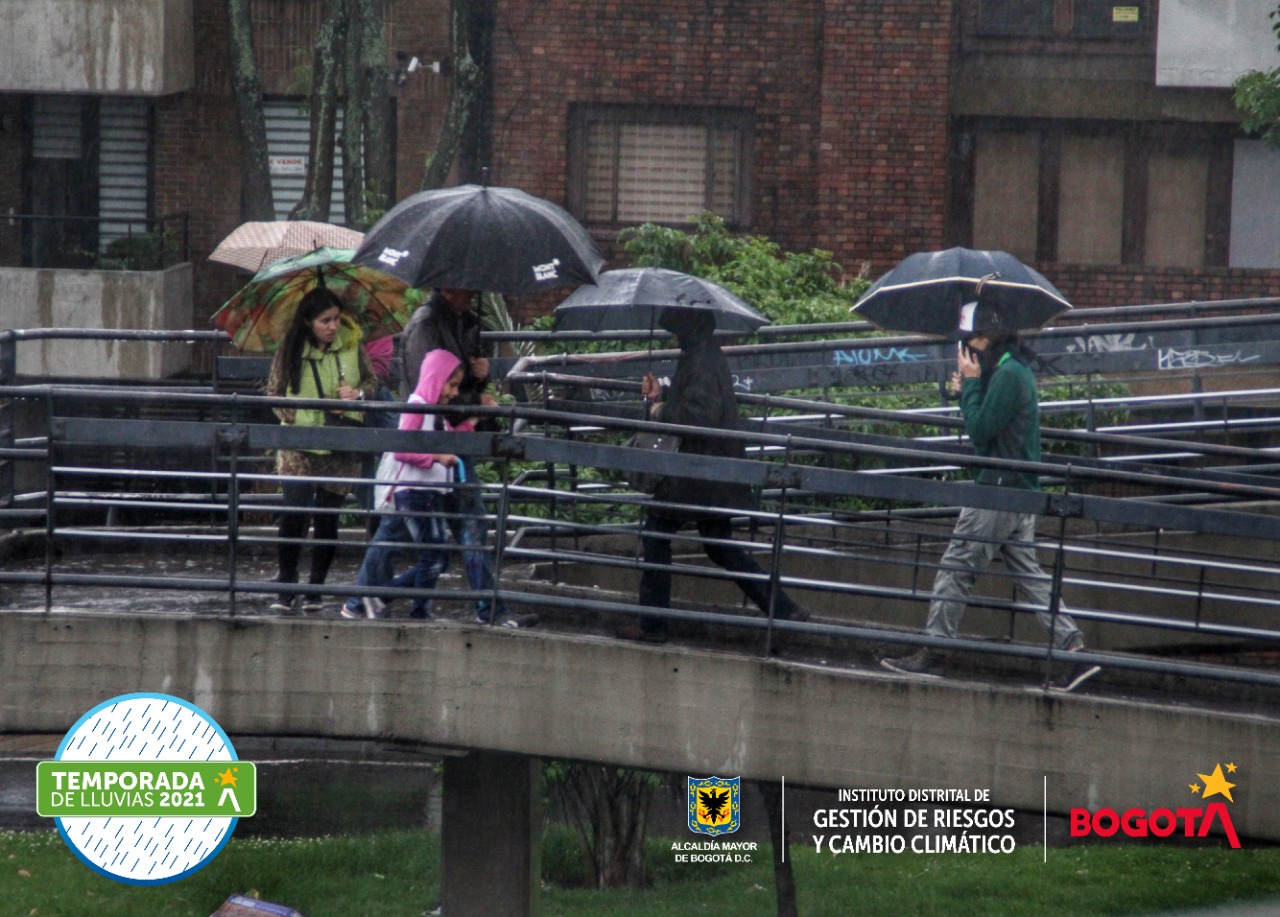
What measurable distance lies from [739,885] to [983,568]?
5085 millimetres

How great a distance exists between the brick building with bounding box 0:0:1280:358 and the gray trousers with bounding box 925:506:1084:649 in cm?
1022

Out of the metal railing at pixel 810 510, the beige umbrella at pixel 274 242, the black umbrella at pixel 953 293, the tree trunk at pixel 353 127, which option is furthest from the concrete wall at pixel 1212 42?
the beige umbrella at pixel 274 242

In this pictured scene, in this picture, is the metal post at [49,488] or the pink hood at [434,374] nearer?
the metal post at [49,488]

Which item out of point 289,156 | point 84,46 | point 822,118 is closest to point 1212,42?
point 822,118

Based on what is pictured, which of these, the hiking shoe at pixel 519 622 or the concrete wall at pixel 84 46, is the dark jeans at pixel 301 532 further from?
the concrete wall at pixel 84 46

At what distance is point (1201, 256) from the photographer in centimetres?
1805

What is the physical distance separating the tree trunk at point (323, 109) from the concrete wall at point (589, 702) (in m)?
9.94

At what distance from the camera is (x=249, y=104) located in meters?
17.2

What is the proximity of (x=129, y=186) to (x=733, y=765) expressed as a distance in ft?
45.5

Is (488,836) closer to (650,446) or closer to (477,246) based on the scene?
(650,446)

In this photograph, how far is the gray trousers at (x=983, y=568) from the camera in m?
7.29

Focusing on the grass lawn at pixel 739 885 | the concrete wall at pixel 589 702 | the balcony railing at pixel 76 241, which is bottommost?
the grass lawn at pixel 739 885

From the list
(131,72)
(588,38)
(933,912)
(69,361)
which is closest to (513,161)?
(588,38)

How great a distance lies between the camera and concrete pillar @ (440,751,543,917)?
841 centimetres
